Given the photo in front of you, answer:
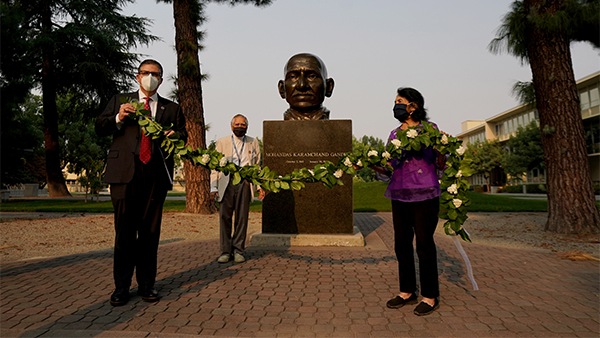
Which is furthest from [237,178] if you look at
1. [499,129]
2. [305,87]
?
[499,129]

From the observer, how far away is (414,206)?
359 centimetres

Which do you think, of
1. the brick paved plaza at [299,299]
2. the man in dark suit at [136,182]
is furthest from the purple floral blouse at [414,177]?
the man in dark suit at [136,182]

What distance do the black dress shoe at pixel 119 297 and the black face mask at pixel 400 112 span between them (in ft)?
10.4

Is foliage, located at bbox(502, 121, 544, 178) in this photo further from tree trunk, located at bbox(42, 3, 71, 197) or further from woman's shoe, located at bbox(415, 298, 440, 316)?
woman's shoe, located at bbox(415, 298, 440, 316)

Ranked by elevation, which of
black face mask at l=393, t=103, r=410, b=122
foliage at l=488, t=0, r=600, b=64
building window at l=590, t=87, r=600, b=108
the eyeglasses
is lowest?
black face mask at l=393, t=103, r=410, b=122

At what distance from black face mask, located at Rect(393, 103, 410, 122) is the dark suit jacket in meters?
2.19

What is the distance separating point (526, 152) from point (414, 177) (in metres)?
44.8

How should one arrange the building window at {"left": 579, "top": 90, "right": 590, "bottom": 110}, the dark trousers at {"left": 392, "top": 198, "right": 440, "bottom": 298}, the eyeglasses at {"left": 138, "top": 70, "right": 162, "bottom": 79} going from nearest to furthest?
the dark trousers at {"left": 392, "top": 198, "right": 440, "bottom": 298}, the eyeglasses at {"left": 138, "top": 70, "right": 162, "bottom": 79}, the building window at {"left": 579, "top": 90, "right": 590, "bottom": 110}

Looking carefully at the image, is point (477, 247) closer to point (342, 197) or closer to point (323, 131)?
point (342, 197)

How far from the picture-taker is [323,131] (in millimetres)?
6980

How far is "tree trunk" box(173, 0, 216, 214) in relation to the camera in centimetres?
1340

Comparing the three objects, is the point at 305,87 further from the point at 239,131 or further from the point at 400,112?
the point at 400,112

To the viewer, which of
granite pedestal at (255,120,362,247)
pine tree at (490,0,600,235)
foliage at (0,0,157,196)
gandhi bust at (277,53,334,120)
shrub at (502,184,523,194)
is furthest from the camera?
shrub at (502,184,523,194)

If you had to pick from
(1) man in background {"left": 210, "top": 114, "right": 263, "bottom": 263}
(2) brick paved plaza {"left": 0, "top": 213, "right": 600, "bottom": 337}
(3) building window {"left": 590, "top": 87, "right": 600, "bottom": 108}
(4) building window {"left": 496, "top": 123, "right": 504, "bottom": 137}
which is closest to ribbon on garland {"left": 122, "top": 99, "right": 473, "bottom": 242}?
(2) brick paved plaza {"left": 0, "top": 213, "right": 600, "bottom": 337}
